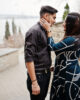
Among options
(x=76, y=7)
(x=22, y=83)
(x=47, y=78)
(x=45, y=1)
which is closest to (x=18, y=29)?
(x=45, y=1)

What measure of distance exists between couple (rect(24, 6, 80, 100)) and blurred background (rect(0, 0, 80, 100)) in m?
1.57

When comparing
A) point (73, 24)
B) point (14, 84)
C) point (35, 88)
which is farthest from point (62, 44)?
point (14, 84)

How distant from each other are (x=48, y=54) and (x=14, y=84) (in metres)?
2.57

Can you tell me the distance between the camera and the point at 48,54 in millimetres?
1451

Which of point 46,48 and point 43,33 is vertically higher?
point 43,33

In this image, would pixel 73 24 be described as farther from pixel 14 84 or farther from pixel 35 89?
pixel 14 84

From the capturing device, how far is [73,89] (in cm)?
149

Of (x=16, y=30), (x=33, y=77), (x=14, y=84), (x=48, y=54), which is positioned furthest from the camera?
(x=16, y=30)

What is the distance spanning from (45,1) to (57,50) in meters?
3.31

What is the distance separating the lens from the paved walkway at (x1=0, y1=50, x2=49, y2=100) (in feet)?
9.97

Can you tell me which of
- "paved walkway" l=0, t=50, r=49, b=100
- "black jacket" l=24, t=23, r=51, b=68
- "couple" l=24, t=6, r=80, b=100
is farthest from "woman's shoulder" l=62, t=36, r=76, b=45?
"paved walkway" l=0, t=50, r=49, b=100

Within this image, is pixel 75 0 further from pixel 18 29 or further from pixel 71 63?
pixel 71 63

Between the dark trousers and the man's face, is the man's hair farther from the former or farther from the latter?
the dark trousers

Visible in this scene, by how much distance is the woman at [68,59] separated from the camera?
1391 mm
